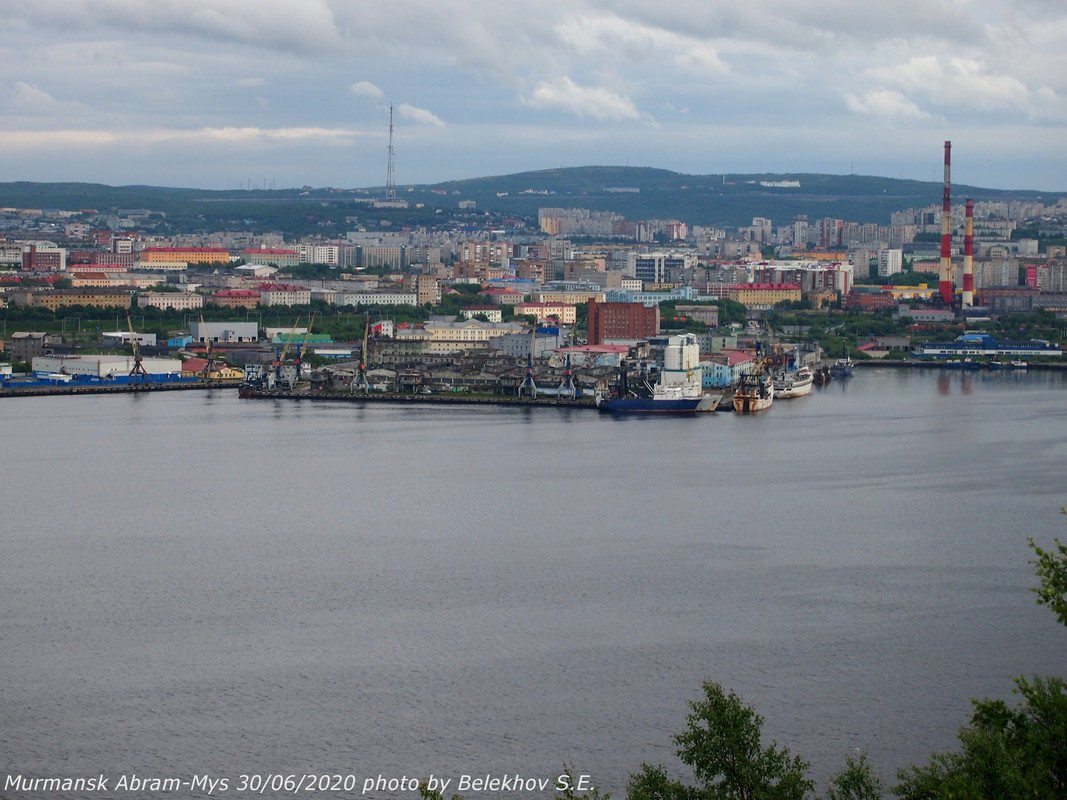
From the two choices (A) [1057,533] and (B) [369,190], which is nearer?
(A) [1057,533]

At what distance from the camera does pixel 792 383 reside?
44.5ft

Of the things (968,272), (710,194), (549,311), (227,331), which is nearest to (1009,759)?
(227,331)

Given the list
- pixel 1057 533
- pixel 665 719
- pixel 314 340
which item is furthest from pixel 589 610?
pixel 314 340

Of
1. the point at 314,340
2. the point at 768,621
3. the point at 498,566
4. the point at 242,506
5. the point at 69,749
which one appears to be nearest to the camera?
the point at 69,749

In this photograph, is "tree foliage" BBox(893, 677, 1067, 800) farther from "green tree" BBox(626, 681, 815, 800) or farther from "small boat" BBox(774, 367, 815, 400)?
"small boat" BBox(774, 367, 815, 400)

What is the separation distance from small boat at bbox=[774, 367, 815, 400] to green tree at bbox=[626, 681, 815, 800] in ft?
33.4

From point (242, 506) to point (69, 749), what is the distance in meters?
3.24

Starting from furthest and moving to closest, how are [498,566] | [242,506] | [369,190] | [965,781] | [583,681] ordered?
[369,190], [242,506], [498,566], [583,681], [965,781]

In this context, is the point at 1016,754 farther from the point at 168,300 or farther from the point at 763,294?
the point at 763,294

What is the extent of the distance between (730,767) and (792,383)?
10680 millimetres

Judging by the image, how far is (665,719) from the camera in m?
4.16

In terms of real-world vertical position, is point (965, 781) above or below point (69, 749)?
above

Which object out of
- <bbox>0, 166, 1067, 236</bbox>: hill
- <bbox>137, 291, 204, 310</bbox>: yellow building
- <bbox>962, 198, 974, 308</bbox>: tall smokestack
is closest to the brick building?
<bbox>137, 291, 204, 310</bbox>: yellow building

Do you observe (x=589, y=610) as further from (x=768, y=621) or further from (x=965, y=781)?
(x=965, y=781)
